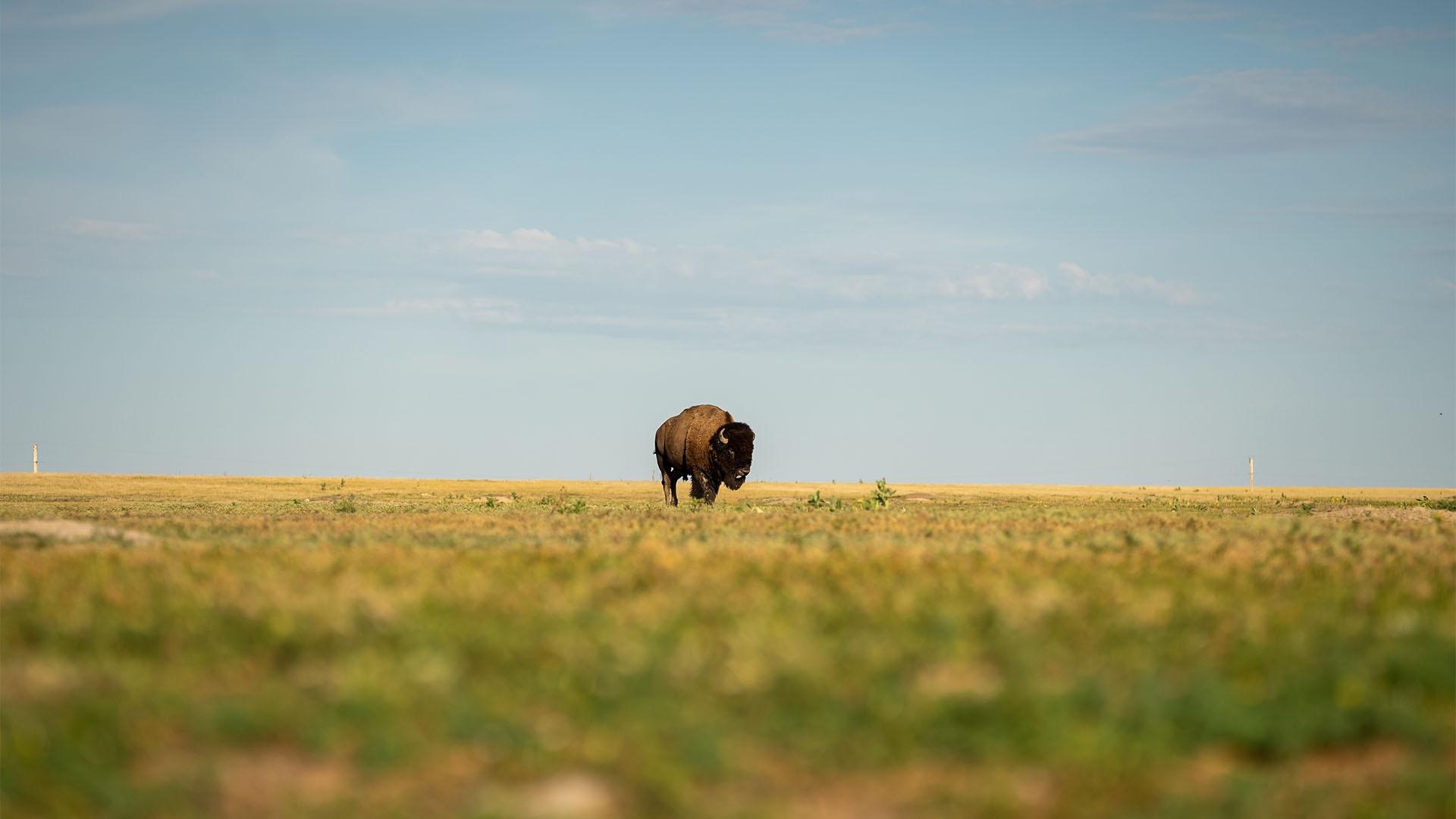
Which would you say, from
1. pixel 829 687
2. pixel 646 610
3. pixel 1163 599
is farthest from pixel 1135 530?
pixel 829 687

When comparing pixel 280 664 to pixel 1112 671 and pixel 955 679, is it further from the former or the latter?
pixel 1112 671

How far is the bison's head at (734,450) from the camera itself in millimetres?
36719

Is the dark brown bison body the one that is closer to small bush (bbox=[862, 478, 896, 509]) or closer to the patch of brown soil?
small bush (bbox=[862, 478, 896, 509])

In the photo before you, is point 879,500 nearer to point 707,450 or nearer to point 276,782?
point 707,450

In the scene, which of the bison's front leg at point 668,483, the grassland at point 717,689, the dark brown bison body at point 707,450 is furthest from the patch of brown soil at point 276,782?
the bison's front leg at point 668,483

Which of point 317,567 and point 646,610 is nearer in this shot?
point 646,610

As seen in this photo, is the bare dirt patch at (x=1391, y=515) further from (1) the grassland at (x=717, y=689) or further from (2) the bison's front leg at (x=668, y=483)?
(2) the bison's front leg at (x=668, y=483)

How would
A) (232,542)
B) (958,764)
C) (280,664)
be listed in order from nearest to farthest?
(958,764)
(280,664)
(232,542)

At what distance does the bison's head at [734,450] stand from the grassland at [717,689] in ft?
72.5

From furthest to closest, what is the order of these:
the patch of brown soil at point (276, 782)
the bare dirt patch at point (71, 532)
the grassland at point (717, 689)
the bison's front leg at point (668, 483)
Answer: the bison's front leg at point (668, 483)
the bare dirt patch at point (71, 532)
the grassland at point (717, 689)
the patch of brown soil at point (276, 782)

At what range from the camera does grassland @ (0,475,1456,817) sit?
6.86 metres

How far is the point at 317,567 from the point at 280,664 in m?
A: 4.59

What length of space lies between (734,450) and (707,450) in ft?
4.03

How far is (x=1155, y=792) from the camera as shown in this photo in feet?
22.4
